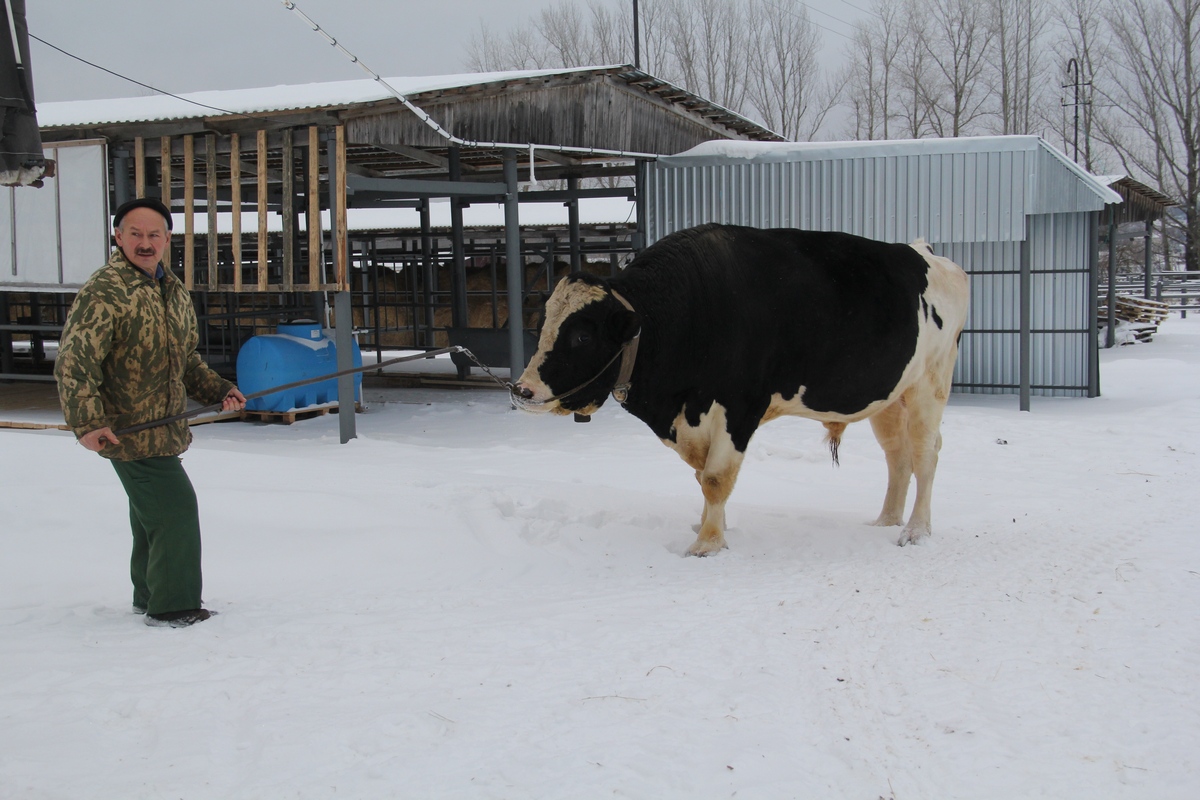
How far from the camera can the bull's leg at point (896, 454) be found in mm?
6473

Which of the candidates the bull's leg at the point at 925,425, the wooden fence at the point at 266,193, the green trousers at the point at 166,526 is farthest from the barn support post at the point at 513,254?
the green trousers at the point at 166,526

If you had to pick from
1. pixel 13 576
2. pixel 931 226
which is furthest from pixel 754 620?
pixel 931 226

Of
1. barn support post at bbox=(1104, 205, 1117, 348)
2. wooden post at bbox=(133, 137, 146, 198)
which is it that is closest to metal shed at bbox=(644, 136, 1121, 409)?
barn support post at bbox=(1104, 205, 1117, 348)

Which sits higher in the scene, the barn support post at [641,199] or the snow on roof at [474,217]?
the snow on roof at [474,217]

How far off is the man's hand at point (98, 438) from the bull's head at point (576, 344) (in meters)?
1.93

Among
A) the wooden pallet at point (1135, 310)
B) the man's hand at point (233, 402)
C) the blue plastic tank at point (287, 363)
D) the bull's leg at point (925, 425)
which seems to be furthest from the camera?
the wooden pallet at point (1135, 310)

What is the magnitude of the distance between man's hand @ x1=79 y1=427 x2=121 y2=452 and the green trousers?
20 centimetres

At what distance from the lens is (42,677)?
368cm

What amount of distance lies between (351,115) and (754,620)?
24.0ft

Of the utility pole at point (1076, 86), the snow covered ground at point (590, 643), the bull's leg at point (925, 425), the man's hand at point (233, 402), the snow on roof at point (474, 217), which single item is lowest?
the snow covered ground at point (590, 643)

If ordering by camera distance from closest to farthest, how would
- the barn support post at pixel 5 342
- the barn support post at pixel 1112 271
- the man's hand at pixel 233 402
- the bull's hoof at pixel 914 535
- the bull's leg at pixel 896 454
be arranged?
the man's hand at pixel 233 402 → the bull's hoof at pixel 914 535 → the bull's leg at pixel 896 454 → the barn support post at pixel 1112 271 → the barn support post at pixel 5 342

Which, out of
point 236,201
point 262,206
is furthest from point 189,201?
point 262,206

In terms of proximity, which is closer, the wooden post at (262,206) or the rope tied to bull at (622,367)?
the rope tied to bull at (622,367)

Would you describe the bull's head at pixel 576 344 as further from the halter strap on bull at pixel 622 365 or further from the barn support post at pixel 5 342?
the barn support post at pixel 5 342
